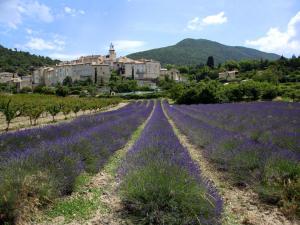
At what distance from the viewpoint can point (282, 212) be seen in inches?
179

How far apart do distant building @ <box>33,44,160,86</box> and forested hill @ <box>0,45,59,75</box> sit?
99.1 ft

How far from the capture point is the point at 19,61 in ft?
500

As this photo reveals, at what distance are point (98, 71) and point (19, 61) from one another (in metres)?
65.5

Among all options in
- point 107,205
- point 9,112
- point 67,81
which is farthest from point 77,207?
point 67,81

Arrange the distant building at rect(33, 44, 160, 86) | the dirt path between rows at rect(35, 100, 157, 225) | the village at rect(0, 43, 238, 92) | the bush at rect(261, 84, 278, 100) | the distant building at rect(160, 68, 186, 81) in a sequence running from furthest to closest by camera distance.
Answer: the distant building at rect(160, 68, 186, 81)
the distant building at rect(33, 44, 160, 86)
the village at rect(0, 43, 238, 92)
the bush at rect(261, 84, 278, 100)
the dirt path between rows at rect(35, 100, 157, 225)

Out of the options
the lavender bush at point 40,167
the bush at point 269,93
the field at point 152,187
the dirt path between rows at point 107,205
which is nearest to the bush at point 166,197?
the field at point 152,187

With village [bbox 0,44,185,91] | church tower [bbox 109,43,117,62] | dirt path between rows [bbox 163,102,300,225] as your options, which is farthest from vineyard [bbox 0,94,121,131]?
church tower [bbox 109,43,117,62]

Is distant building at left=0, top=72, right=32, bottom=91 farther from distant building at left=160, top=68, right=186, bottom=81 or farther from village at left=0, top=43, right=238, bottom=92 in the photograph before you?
distant building at left=160, top=68, right=186, bottom=81

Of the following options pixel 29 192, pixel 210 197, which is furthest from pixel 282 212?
pixel 29 192

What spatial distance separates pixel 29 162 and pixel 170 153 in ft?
7.14

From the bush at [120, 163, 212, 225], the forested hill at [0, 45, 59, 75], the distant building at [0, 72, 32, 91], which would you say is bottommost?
the bush at [120, 163, 212, 225]

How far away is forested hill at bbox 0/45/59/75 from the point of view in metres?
142

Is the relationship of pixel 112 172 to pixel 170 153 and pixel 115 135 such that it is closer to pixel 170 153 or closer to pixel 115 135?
pixel 170 153

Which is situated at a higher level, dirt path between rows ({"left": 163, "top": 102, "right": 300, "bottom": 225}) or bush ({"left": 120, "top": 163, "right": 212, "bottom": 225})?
bush ({"left": 120, "top": 163, "right": 212, "bottom": 225})
